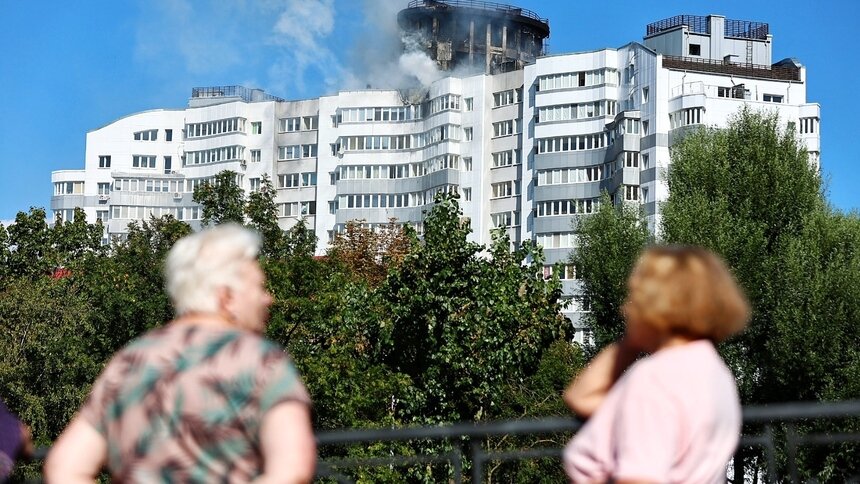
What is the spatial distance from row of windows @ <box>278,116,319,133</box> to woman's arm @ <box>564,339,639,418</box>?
12184cm

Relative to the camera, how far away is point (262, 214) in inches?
2854

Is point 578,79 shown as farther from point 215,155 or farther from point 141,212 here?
point 141,212

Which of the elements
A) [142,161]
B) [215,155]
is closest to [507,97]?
[215,155]

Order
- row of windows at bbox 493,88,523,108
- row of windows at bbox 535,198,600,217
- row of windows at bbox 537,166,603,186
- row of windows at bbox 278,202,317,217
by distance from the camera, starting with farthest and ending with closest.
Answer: row of windows at bbox 278,202,317,217 < row of windows at bbox 493,88,523,108 < row of windows at bbox 537,166,603,186 < row of windows at bbox 535,198,600,217

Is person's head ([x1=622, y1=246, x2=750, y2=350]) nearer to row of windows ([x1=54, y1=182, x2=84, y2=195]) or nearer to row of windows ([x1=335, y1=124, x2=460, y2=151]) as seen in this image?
row of windows ([x1=335, y1=124, x2=460, y2=151])

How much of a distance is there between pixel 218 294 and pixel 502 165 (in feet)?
359

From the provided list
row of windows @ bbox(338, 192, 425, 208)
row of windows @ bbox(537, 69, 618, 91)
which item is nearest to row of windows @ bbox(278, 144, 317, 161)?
row of windows @ bbox(338, 192, 425, 208)

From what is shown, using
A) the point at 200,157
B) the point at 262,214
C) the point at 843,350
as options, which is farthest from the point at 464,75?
the point at 843,350

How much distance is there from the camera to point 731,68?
336 feet

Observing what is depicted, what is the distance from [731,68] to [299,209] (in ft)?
136

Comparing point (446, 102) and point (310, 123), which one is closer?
point (446, 102)

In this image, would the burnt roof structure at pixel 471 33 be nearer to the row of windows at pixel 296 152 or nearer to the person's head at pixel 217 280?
the row of windows at pixel 296 152

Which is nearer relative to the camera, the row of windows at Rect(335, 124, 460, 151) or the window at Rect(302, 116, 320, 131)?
the row of windows at Rect(335, 124, 460, 151)

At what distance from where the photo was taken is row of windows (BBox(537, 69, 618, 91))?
10431 cm
